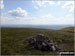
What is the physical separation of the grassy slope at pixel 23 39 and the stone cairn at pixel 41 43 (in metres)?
0.10

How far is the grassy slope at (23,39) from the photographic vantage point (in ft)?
10.8

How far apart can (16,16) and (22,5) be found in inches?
12.8

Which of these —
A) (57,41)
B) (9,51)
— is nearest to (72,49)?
(57,41)

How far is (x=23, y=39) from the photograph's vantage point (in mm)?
3355

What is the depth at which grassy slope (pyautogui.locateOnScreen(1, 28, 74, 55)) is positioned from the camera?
3.28 metres

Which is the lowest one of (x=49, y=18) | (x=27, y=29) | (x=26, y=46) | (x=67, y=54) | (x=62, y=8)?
(x=67, y=54)

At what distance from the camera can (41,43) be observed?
342cm

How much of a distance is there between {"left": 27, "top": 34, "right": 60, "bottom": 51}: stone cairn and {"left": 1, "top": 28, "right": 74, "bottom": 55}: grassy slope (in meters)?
0.10

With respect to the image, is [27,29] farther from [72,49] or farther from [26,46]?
[72,49]

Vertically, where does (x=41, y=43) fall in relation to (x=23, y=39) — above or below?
below

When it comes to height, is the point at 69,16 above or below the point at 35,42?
above

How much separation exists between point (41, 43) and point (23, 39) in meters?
0.49

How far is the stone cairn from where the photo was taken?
3355 mm

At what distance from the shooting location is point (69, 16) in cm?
337
